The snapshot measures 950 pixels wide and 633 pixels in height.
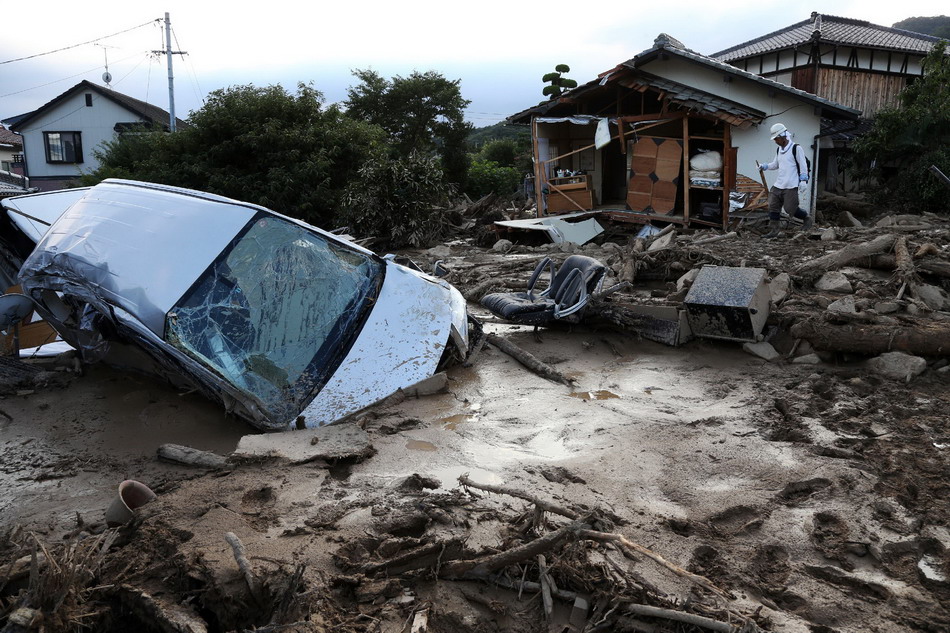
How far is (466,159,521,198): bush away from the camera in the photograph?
27328 mm

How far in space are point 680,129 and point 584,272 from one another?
1108cm

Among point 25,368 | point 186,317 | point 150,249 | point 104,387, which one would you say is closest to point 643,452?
point 186,317

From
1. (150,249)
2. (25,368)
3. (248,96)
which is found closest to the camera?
(150,249)

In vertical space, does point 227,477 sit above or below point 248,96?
below

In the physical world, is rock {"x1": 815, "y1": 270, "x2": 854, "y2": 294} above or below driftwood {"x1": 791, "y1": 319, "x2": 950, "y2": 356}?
above

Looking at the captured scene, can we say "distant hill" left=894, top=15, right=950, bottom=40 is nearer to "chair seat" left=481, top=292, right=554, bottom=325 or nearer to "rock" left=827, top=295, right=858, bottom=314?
"rock" left=827, top=295, right=858, bottom=314

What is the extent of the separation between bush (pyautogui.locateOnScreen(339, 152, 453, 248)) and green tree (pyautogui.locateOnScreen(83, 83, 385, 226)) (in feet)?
5.38

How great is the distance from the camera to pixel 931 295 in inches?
261

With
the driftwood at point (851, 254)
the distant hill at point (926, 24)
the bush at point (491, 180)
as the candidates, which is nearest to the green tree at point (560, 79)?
the bush at point (491, 180)

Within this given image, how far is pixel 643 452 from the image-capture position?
404cm


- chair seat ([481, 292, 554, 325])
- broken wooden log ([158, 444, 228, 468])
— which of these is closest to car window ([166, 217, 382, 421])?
broken wooden log ([158, 444, 228, 468])

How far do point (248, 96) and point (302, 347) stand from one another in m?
14.5

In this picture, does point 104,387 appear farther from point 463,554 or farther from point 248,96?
point 248,96

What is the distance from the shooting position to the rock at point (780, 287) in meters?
6.81
